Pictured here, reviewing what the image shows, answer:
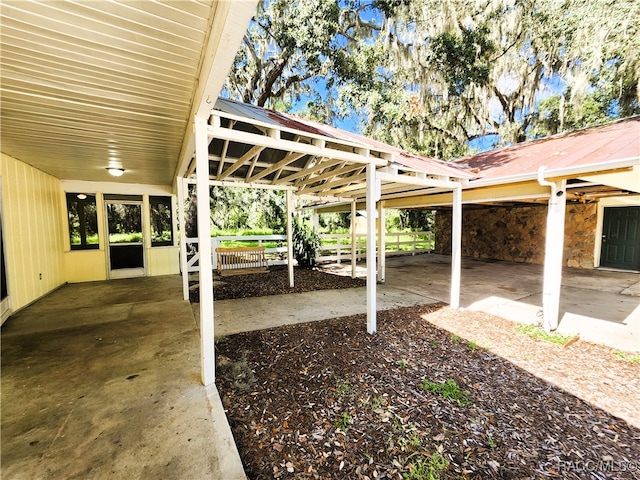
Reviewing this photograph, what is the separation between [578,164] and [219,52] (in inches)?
172

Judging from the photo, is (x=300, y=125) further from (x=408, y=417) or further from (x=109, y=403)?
(x=109, y=403)

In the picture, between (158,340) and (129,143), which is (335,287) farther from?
(129,143)

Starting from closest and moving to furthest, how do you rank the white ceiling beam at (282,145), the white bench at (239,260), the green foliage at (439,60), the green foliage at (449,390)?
the green foliage at (449,390)
the white ceiling beam at (282,145)
the green foliage at (439,60)
the white bench at (239,260)

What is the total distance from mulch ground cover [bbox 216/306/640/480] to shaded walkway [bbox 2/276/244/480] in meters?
0.27

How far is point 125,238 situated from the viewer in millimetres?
7723

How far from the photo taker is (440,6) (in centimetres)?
747

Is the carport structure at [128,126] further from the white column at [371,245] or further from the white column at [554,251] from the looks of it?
the white column at [554,251]

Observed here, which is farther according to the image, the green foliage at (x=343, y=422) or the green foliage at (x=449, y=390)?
the green foliage at (x=449, y=390)

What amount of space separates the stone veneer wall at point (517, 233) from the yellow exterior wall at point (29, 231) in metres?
13.6

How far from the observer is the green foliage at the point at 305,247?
9.46 m

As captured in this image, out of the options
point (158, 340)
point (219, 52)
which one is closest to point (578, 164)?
point (219, 52)

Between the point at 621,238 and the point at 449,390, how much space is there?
992cm

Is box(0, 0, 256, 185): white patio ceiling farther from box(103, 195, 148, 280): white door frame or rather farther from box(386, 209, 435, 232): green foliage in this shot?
box(386, 209, 435, 232): green foliage

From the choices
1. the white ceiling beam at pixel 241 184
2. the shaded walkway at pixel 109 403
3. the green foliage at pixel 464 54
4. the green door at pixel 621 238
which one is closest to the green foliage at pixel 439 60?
the green foliage at pixel 464 54
